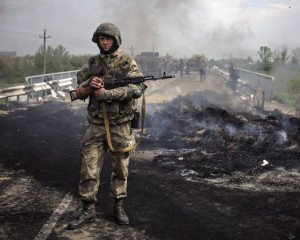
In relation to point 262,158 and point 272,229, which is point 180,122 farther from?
point 272,229

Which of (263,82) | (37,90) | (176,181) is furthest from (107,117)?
(263,82)

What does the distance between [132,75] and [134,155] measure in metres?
3.23

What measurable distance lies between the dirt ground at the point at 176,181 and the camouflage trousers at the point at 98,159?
0.33 metres

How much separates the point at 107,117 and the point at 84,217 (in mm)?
1024

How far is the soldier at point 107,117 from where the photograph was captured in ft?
12.8

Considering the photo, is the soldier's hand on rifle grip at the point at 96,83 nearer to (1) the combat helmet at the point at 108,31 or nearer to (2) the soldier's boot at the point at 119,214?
(1) the combat helmet at the point at 108,31

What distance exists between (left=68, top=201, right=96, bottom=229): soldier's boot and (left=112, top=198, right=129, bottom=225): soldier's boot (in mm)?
215

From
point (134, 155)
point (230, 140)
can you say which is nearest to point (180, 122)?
point (230, 140)

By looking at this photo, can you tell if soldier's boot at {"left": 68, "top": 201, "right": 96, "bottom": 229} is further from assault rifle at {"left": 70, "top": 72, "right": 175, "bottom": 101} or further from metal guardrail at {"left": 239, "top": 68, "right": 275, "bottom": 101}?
metal guardrail at {"left": 239, "top": 68, "right": 275, "bottom": 101}

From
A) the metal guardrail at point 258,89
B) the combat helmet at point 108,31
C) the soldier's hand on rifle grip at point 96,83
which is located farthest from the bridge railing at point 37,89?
the soldier's hand on rifle grip at point 96,83

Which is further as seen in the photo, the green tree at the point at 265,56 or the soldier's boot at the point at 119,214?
the green tree at the point at 265,56

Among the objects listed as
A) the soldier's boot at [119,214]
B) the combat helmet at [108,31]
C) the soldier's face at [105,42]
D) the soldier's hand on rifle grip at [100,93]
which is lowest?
the soldier's boot at [119,214]

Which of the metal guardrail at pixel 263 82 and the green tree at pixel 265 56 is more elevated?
the green tree at pixel 265 56

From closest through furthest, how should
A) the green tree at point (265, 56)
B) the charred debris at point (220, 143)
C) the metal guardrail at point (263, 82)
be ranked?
1. the charred debris at point (220, 143)
2. the metal guardrail at point (263, 82)
3. the green tree at point (265, 56)
